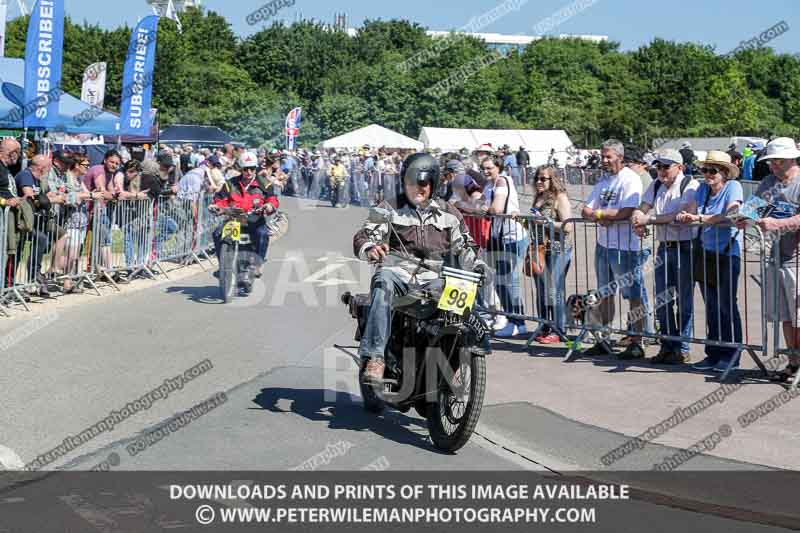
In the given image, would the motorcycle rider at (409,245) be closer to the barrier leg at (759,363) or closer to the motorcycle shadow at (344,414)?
the motorcycle shadow at (344,414)

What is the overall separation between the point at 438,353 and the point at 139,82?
21.9m

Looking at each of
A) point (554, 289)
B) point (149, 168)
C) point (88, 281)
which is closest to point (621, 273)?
point (554, 289)

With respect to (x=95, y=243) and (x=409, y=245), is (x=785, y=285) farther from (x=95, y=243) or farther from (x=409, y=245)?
(x=95, y=243)

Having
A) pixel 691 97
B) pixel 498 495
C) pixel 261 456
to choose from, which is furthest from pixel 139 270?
pixel 691 97

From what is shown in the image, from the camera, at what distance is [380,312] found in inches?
296

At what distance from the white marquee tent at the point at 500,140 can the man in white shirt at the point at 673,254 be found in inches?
1830

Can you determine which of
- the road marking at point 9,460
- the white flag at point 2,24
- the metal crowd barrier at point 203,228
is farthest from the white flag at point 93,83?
the road marking at point 9,460

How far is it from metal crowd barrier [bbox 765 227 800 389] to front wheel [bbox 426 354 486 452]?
3.30 meters

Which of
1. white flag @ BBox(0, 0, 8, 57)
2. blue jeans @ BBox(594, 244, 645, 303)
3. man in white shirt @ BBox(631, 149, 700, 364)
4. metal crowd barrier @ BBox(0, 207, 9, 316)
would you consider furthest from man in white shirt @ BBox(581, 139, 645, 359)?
white flag @ BBox(0, 0, 8, 57)

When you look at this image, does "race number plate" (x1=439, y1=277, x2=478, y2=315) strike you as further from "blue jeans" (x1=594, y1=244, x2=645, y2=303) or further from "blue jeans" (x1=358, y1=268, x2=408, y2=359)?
"blue jeans" (x1=594, y1=244, x2=645, y2=303)

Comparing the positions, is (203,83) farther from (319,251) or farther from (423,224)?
(423,224)

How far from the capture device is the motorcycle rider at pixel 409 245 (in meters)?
7.54

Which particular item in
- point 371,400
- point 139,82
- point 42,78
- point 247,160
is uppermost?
point 139,82

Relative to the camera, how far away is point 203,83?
90812mm
